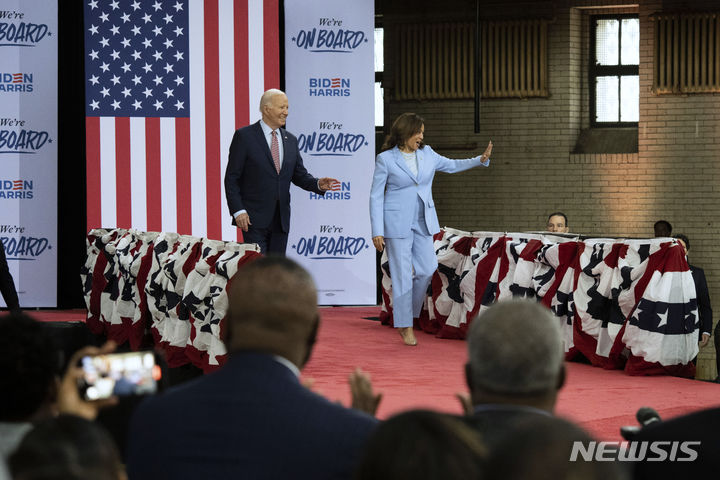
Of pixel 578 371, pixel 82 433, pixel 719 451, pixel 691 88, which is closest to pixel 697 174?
pixel 691 88

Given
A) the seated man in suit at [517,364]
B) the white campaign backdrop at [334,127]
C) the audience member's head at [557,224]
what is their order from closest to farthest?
1. the seated man in suit at [517,364]
2. the audience member's head at [557,224]
3. the white campaign backdrop at [334,127]

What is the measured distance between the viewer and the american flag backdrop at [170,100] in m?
9.55

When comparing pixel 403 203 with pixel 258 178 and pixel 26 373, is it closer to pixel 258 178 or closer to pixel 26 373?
pixel 258 178

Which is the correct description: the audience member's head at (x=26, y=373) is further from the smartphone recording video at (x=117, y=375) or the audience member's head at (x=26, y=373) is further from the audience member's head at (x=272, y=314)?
the audience member's head at (x=272, y=314)

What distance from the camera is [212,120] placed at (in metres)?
9.68

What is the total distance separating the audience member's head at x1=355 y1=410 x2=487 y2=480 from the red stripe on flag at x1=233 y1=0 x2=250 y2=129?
8589 mm

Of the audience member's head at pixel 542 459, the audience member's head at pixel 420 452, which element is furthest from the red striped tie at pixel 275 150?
the audience member's head at pixel 542 459

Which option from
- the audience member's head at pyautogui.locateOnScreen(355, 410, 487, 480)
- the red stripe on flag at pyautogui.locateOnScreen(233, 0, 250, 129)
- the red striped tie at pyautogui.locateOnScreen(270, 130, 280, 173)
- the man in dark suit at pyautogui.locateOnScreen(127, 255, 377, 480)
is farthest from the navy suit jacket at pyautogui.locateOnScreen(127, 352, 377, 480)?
the red stripe on flag at pyautogui.locateOnScreen(233, 0, 250, 129)

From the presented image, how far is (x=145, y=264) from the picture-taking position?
7289 mm

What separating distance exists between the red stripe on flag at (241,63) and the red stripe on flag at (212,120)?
0.53ft

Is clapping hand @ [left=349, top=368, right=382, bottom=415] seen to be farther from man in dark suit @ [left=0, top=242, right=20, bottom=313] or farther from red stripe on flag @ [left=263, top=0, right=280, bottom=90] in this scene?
red stripe on flag @ [left=263, top=0, right=280, bottom=90]

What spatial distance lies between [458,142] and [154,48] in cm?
399

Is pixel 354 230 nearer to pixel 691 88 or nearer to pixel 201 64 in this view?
pixel 201 64
